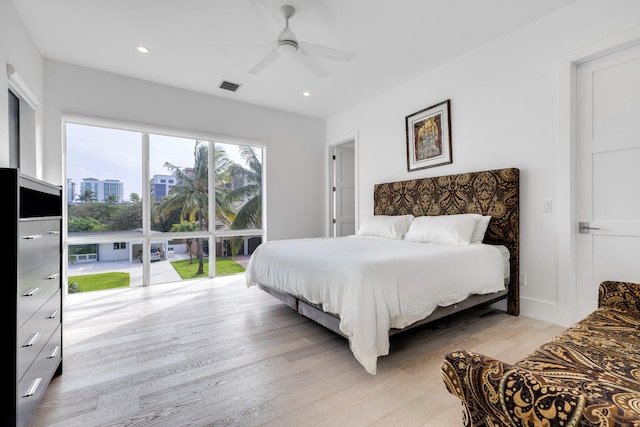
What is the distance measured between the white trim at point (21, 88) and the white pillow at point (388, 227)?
388cm

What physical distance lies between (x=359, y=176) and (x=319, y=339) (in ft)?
10.4

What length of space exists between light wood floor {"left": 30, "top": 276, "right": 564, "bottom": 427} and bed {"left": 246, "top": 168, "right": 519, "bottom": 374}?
208mm

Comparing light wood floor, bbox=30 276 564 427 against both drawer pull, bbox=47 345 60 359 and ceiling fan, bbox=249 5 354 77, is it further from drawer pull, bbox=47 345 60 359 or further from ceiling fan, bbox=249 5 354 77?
ceiling fan, bbox=249 5 354 77

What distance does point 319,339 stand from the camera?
2.39 meters

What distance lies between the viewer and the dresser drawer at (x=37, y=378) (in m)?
1.29

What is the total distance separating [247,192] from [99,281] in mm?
2371

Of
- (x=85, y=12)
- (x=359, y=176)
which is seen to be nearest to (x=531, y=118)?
(x=359, y=176)

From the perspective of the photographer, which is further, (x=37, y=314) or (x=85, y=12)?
(x=85, y=12)

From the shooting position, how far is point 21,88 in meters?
2.88

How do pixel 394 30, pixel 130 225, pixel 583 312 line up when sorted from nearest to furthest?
pixel 583 312 < pixel 394 30 < pixel 130 225

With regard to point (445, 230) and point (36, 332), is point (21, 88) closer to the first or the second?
point (36, 332)

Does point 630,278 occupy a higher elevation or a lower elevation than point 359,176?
lower

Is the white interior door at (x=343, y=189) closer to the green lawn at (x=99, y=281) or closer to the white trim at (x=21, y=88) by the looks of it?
the green lawn at (x=99, y=281)

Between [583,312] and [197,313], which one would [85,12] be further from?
[583,312]
